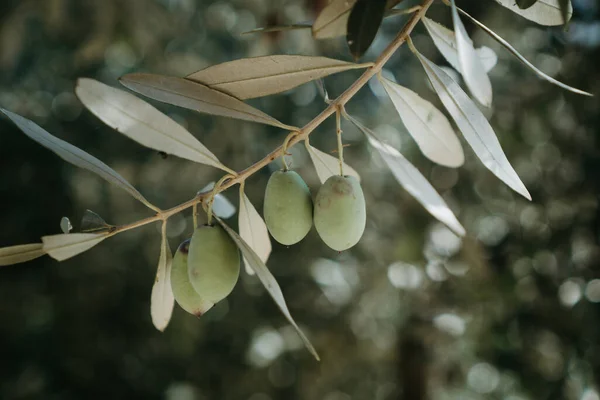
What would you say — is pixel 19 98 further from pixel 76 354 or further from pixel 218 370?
pixel 218 370

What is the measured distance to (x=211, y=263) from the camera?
75cm

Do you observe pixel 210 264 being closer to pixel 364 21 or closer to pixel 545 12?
pixel 364 21

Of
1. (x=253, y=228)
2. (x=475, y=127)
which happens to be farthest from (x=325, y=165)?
(x=475, y=127)

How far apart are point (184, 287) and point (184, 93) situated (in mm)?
246

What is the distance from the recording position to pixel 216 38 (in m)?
3.56

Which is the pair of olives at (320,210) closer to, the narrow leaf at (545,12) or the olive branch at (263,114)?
the olive branch at (263,114)

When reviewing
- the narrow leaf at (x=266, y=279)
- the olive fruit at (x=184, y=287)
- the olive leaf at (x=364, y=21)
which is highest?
the olive leaf at (x=364, y=21)

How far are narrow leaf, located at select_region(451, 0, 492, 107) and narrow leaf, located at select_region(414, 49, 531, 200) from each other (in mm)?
60

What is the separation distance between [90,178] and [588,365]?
2.95 metres

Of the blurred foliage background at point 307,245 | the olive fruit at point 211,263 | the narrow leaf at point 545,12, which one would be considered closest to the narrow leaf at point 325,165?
the olive fruit at point 211,263

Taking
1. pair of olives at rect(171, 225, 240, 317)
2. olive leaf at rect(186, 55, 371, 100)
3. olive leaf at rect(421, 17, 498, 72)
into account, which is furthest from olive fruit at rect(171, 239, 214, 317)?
olive leaf at rect(421, 17, 498, 72)

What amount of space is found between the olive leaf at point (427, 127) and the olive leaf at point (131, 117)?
0.30m

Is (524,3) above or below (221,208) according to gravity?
above

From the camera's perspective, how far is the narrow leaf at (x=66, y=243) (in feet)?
2.60
